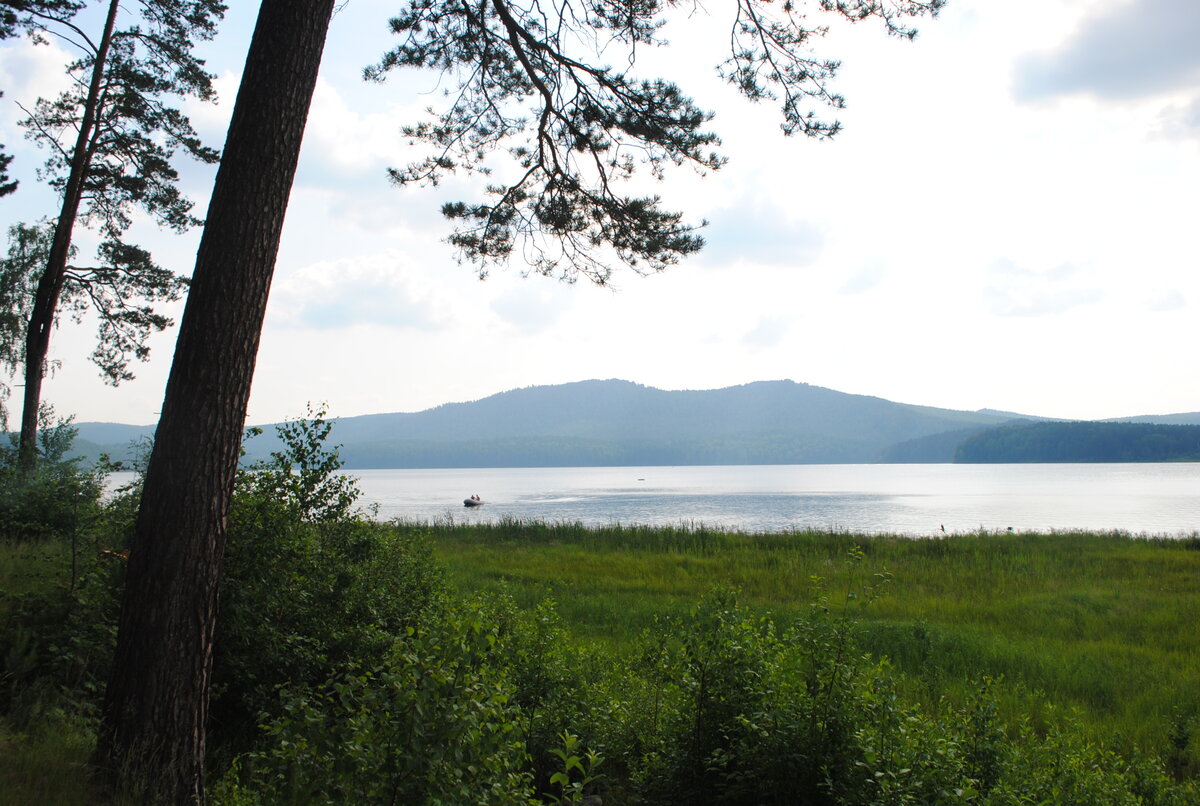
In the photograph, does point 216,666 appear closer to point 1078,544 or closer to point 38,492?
point 38,492

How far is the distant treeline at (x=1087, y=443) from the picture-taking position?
137750 mm

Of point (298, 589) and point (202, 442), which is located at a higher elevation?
point (202, 442)

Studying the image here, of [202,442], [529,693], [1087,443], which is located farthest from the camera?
[1087,443]

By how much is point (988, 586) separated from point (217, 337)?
14.7 meters

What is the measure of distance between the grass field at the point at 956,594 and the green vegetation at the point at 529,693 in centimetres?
8

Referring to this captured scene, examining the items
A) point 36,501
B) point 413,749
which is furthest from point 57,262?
point 413,749

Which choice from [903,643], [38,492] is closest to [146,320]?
[38,492]

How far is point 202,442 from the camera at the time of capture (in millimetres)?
3850

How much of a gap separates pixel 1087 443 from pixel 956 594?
162 m

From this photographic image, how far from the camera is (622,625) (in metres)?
10.3

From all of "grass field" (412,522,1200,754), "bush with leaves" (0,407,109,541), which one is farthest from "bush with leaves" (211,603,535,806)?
"bush with leaves" (0,407,109,541)

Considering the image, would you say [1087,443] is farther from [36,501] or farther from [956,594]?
[36,501]

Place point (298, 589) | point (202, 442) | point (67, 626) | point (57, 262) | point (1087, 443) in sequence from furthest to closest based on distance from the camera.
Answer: point (1087, 443) < point (57, 262) < point (298, 589) < point (67, 626) < point (202, 442)

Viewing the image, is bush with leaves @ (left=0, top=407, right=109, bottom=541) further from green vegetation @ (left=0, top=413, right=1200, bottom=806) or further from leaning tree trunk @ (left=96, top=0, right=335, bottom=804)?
leaning tree trunk @ (left=96, top=0, right=335, bottom=804)
